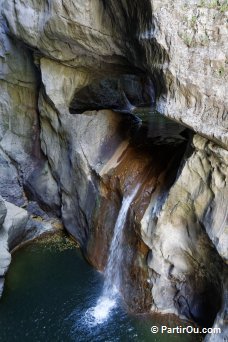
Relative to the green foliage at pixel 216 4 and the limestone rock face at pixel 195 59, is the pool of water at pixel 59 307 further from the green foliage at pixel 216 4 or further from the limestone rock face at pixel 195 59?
the green foliage at pixel 216 4

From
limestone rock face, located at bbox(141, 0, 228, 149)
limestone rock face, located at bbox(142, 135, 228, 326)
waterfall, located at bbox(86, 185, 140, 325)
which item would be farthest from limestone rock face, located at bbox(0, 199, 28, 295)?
limestone rock face, located at bbox(141, 0, 228, 149)

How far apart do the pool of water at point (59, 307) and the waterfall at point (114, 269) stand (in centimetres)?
15

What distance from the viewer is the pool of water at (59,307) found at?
692 centimetres

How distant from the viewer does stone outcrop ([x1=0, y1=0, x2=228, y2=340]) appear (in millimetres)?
5809

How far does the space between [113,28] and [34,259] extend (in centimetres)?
599

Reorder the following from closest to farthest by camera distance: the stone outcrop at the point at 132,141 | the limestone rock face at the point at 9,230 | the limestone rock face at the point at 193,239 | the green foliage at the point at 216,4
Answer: the green foliage at the point at 216,4 < the stone outcrop at the point at 132,141 < the limestone rock face at the point at 193,239 < the limestone rock face at the point at 9,230

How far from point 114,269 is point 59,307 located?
1.49 metres

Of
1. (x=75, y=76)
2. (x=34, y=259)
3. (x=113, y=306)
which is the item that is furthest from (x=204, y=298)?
(x=75, y=76)

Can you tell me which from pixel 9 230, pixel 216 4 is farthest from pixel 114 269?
pixel 216 4

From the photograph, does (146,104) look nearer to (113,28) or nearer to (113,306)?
(113,28)

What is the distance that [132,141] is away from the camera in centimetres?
975

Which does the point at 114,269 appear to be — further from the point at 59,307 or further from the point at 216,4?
the point at 216,4

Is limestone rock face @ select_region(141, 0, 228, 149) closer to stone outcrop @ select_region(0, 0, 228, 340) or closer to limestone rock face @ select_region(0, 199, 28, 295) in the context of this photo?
stone outcrop @ select_region(0, 0, 228, 340)

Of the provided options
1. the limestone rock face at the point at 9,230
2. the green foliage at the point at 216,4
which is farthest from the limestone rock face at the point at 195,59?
the limestone rock face at the point at 9,230
